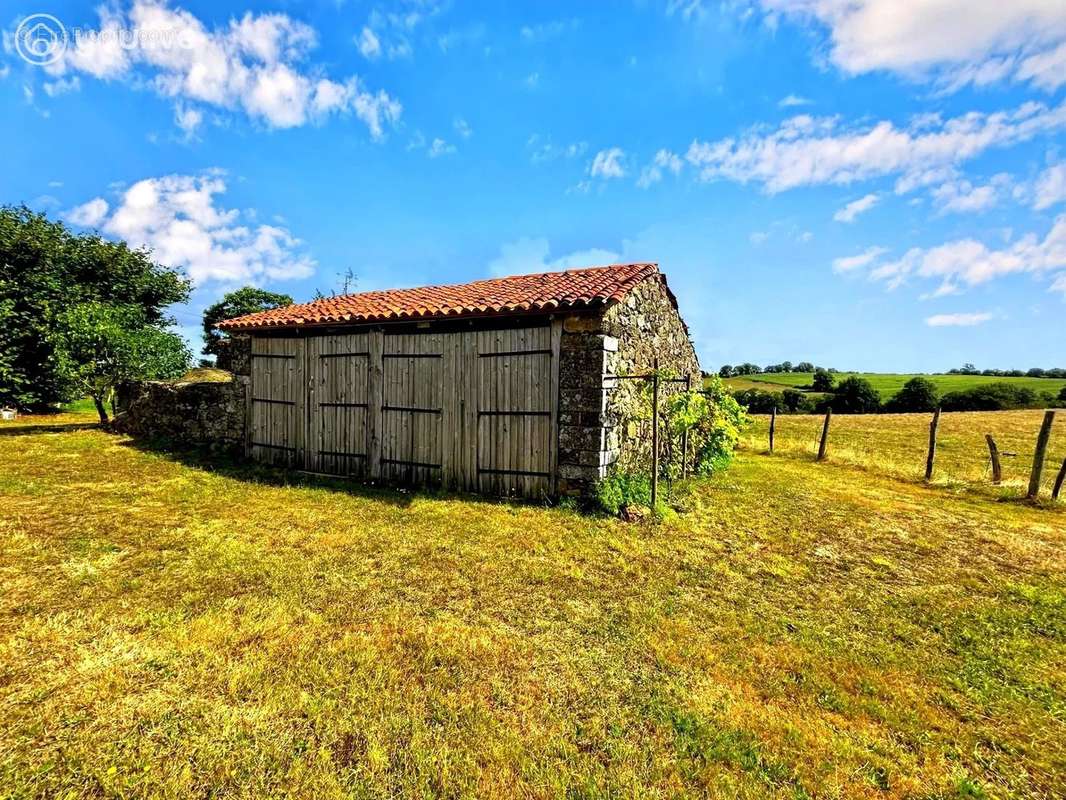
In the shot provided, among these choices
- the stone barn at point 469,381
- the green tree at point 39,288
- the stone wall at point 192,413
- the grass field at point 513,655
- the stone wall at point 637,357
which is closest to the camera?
the grass field at point 513,655

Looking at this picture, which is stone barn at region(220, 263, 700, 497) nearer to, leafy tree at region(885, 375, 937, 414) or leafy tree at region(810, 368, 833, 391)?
leafy tree at region(885, 375, 937, 414)

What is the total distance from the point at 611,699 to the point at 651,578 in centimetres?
223

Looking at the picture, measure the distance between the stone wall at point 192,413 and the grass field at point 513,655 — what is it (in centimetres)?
422

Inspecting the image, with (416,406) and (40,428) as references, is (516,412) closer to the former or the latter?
(416,406)

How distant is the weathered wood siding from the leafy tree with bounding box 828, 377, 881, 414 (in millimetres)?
34321

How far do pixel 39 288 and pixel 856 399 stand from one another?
47.8 meters

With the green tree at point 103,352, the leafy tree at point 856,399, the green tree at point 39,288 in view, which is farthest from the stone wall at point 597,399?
the leafy tree at point 856,399

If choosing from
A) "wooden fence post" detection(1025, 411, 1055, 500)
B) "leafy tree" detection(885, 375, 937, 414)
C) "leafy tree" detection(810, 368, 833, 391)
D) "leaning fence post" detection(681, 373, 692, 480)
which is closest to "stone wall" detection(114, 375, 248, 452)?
"leaning fence post" detection(681, 373, 692, 480)

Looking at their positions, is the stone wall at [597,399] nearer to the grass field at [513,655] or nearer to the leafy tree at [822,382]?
the grass field at [513,655]

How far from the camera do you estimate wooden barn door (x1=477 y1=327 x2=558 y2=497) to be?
8.02 meters

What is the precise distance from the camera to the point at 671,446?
920 centimetres

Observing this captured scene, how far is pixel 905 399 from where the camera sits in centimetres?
3428

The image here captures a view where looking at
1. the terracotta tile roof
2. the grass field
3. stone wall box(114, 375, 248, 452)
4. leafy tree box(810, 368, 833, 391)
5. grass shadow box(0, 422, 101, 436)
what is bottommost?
the grass field

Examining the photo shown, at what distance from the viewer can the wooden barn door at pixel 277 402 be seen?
Result: 33.7 ft
